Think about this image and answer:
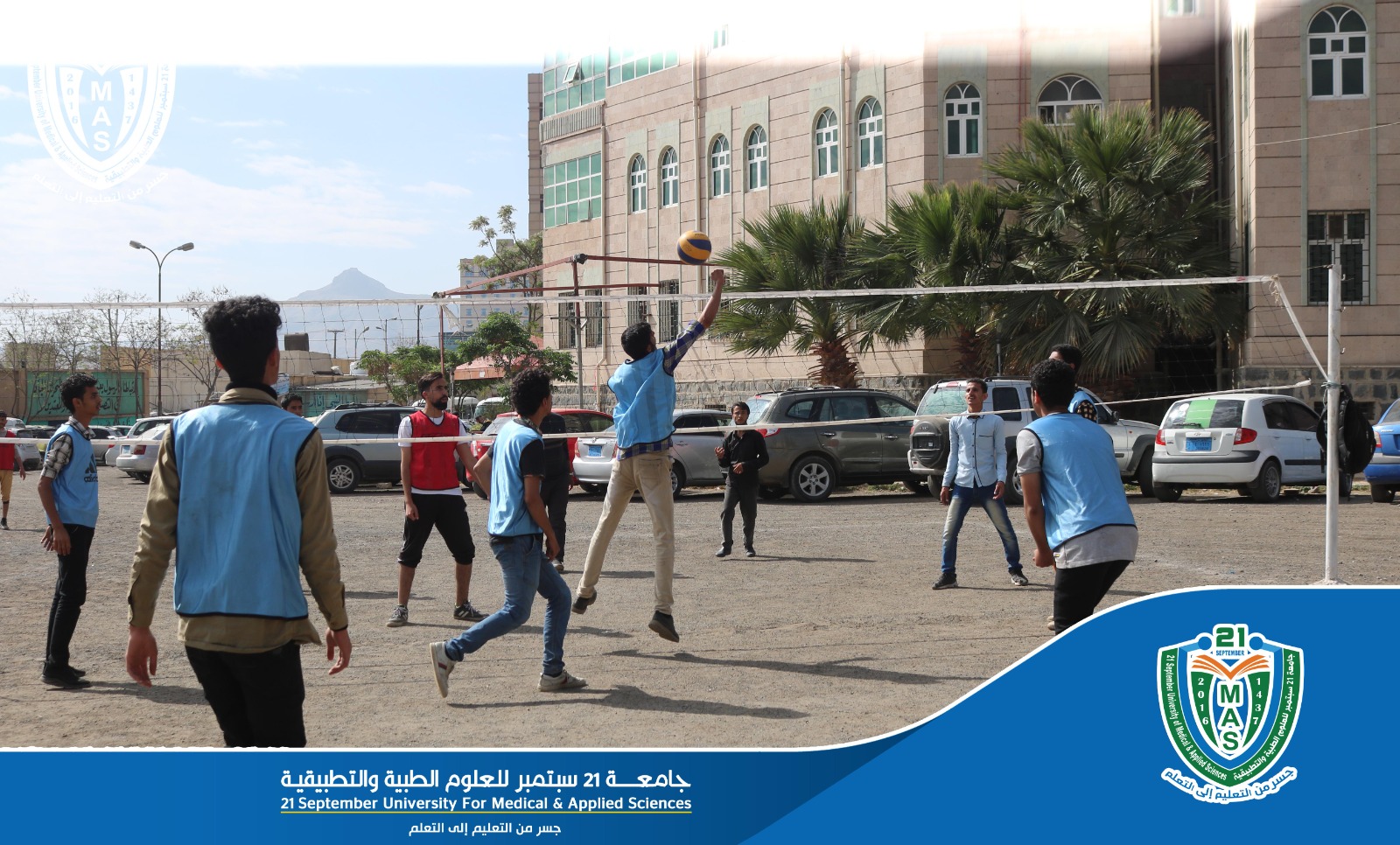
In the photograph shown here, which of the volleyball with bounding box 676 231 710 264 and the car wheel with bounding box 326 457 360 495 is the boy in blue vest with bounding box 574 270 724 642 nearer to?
the volleyball with bounding box 676 231 710 264

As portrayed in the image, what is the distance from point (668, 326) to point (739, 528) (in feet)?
38.0

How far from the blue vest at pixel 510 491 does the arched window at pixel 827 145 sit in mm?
27461

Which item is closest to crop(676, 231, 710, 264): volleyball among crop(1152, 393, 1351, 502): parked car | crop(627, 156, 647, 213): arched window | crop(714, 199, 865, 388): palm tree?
crop(1152, 393, 1351, 502): parked car

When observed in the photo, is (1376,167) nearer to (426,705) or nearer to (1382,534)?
(1382,534)

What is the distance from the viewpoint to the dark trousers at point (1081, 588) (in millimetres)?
5625

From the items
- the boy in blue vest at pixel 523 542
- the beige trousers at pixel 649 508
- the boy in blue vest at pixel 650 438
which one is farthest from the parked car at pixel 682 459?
the boy in blue vest at pixel 523 542

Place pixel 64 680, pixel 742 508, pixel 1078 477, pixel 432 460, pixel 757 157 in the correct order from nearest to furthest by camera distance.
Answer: pixel 1078 477 < pixel 64 680 < pixel 432 460 < pixel 742 508 < pixel 757 157

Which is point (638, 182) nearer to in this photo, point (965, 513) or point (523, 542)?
point (965, 513)

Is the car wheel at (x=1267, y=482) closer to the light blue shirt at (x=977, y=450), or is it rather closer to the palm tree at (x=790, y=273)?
→ the light blue shirt at (x=977, y=450)

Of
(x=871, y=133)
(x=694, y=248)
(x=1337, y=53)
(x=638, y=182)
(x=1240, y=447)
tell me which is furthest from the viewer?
(x=638, y=182)

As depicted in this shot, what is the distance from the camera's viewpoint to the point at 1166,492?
19641mm

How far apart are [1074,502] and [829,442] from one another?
14818 mm

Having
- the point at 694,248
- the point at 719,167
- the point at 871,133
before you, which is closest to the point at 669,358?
the point at 694,248

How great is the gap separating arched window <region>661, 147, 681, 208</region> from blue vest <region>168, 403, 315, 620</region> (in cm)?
3435
